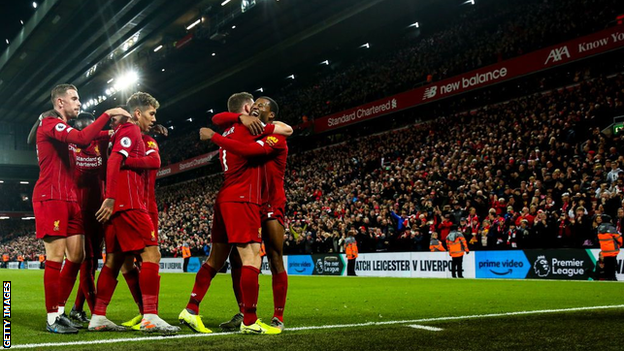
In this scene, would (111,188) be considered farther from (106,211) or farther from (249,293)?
(249,293)

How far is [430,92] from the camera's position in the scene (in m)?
25.7

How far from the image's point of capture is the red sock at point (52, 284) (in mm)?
5027

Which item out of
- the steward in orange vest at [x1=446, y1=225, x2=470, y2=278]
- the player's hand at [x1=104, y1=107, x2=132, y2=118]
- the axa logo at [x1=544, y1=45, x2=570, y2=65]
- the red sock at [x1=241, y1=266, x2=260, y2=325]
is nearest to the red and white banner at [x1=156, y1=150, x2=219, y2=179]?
the axa logo at [x1=544, y1=45, x2=570, y2=65]

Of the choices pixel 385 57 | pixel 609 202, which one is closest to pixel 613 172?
pixel 609 202

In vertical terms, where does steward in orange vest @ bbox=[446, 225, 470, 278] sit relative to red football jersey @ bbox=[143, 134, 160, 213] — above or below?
below

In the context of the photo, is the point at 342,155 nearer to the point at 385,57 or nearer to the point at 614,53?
the point at 385,57

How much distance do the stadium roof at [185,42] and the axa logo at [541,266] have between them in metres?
15.6

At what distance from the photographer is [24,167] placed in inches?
2218

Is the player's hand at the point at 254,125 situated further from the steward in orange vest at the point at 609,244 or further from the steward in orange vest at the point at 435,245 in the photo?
the steward in orange vest at the point at 435,245

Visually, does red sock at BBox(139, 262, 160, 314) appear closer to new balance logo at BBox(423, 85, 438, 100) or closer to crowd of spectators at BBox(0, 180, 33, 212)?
new balance logo at BBox(423, 85, 438, 100)

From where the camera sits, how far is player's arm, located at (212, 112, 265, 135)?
484 centimetres

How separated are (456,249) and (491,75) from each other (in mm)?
9959

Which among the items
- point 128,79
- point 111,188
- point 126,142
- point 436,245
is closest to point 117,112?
point 126,142

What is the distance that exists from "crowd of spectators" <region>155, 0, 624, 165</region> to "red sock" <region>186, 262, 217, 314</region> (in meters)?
19.9
